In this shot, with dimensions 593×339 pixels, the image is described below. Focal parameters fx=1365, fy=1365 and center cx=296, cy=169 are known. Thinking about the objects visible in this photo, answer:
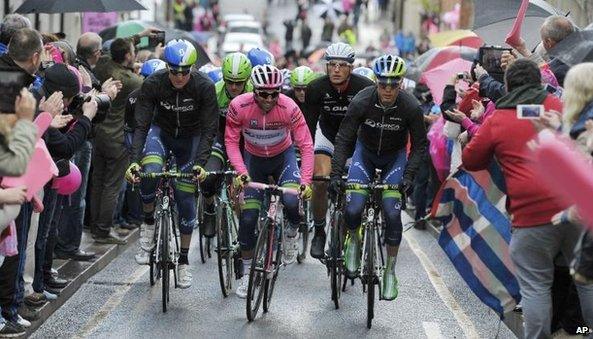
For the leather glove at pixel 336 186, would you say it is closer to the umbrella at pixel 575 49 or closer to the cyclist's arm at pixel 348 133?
the cyclist's arm at pixel 348 133

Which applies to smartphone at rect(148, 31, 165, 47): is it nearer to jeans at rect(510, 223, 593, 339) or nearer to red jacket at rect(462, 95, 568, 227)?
red jacket at rect(462, 95, 568, 227)

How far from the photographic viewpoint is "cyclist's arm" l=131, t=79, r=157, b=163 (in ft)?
38.8

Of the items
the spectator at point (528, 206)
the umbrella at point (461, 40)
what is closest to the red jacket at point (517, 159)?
the spectator at point (528, 206)

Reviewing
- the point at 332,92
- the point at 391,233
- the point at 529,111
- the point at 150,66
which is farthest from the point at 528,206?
the point at 150,66

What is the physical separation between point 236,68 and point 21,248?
3922mm

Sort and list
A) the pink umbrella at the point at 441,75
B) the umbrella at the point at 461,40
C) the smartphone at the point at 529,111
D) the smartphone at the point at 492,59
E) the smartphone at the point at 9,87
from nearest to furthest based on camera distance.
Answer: the smartphone at the point at 9,87 < the smartphone at the point at 529,111 < the smartphone at the point at 492,59 < the pink umbrella at the point at 441,75 < the umbrella at the point at 461,40

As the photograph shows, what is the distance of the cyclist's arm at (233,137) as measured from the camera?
1157cm

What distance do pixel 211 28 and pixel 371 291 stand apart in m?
56.4

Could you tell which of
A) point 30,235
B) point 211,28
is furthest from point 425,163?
point 211,28

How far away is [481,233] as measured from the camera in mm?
10555

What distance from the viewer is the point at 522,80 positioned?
9.00m

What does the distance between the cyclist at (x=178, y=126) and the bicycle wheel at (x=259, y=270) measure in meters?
0.94

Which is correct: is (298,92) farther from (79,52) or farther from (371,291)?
(371,291)

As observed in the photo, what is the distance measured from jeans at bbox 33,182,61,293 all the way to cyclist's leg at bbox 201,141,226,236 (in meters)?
2.28
